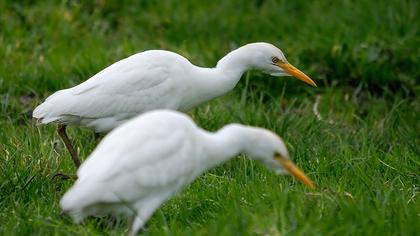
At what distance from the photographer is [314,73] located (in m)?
8.53

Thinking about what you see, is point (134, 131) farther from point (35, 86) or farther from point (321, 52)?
point (321, 52)

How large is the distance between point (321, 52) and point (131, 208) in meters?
4.42

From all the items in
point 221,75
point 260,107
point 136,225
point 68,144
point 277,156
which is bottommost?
point 260,107

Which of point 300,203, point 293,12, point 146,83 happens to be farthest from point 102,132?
point 293,12

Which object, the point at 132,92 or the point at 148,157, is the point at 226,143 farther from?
the point at 132,92

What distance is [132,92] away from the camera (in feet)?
19.9

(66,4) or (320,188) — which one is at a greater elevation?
(320,188)

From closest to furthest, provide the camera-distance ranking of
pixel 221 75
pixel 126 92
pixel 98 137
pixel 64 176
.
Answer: pixel 64 176 → pixel 126 92 → pixel 221 75 → pixel 98 137

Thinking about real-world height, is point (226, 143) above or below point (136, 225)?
above

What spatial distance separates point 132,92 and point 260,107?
179cm

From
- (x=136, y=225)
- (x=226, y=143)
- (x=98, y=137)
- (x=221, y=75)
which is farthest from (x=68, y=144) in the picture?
(x=226, y=143)

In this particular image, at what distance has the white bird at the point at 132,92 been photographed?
235 inches

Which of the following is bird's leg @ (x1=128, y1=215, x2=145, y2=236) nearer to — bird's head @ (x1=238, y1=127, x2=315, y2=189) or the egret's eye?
bird's head @ (x1=238, y1=127, x2=315, y2=189)

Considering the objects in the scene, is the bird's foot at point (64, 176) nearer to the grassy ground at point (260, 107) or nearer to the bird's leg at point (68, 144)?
the grassy ground at point (260, 107)
